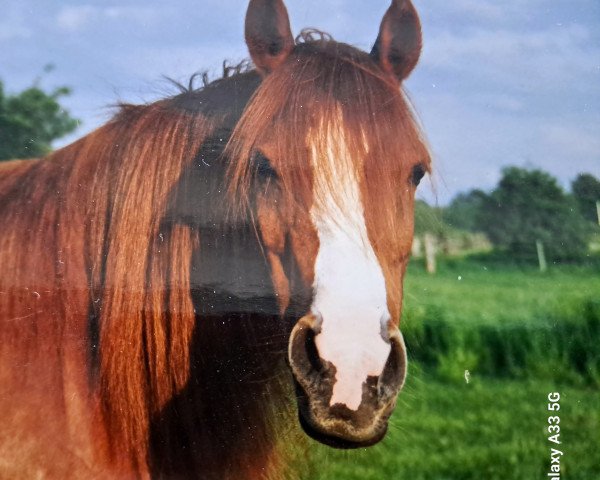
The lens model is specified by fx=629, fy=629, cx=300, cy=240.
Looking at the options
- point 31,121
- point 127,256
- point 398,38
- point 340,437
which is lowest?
point 340,437

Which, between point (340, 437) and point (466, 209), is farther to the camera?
point (466, 209)

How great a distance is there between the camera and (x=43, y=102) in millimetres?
1770

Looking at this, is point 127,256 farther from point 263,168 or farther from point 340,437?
point 340,437

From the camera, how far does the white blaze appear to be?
141 cm

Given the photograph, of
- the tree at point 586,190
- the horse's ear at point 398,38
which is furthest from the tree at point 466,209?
the horse's ear at point 398,38

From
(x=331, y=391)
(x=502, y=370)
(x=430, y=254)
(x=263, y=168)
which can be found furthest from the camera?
(x=502, y=370)

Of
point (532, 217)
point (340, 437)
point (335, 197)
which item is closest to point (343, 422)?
point (340, 437)

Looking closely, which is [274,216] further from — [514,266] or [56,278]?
[514,266]

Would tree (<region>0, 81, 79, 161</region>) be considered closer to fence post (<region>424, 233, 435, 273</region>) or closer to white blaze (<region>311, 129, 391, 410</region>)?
white blaze (<region>311, 129, 391, 410</region>)

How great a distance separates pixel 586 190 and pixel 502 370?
2.02 feet

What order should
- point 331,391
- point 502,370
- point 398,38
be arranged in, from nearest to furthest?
point 331,391
point 398,38
point 502,370

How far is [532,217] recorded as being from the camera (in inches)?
75.8

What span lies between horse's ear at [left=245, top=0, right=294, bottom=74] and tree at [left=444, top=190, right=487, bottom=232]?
0.67m

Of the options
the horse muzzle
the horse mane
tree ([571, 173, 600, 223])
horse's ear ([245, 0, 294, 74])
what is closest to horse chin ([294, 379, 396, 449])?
the horse muzzle
